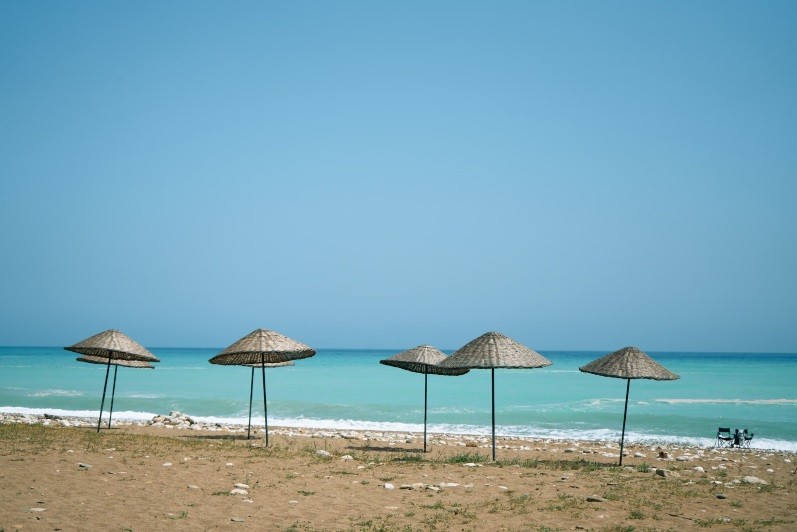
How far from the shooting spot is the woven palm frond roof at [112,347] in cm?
1834

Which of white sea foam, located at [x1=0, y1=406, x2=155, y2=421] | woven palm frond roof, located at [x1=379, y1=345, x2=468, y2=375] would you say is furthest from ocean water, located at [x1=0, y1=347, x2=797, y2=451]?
woven palm frond roof, located at [x1=379, y1=345, x2=468, y2=375]

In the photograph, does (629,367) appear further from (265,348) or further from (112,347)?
(112,347)

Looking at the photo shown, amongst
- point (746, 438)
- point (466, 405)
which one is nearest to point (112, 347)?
point (746, 438)

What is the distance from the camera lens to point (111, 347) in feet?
60.1

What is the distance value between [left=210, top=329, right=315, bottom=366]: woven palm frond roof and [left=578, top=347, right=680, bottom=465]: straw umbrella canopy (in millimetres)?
7237

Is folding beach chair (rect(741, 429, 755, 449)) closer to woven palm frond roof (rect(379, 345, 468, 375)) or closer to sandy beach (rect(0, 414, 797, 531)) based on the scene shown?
sandy beach (rect(0, 414, 797, 531))

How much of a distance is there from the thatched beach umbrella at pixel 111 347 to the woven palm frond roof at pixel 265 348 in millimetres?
2637

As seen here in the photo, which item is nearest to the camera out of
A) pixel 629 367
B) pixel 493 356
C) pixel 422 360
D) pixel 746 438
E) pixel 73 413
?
pixel 629 367

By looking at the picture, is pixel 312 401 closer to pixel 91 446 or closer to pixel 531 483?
pixel 91 446

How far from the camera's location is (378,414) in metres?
33.4

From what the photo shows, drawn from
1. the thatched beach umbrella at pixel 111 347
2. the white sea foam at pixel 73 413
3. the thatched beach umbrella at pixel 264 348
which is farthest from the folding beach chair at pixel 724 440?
the white sea foam at pixel 73 413

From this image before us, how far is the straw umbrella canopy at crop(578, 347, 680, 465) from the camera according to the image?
1455 cm

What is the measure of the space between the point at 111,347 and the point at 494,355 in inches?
420

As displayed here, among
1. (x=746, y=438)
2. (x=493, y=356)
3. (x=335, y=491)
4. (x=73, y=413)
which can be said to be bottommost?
(x=73, y=413)
